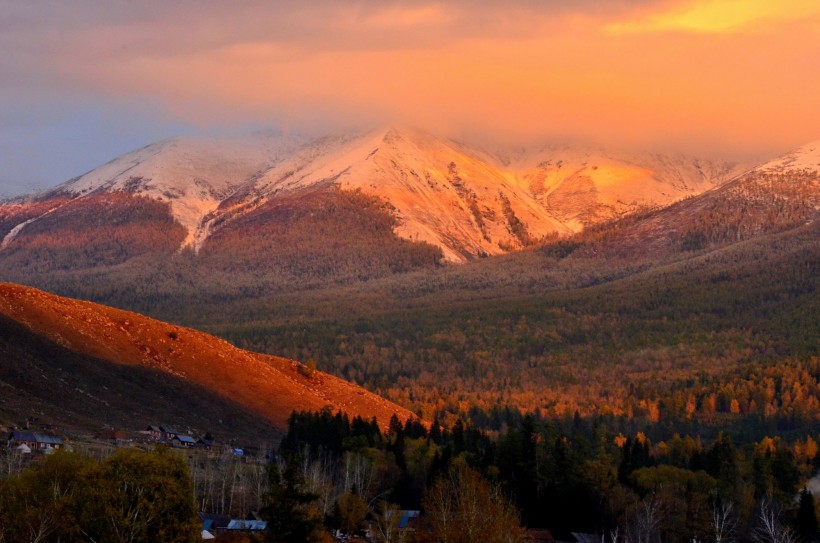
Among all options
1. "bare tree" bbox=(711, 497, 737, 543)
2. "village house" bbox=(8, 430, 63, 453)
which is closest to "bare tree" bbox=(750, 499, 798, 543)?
"bare tree" bbox=(711, 497, 737, 543)

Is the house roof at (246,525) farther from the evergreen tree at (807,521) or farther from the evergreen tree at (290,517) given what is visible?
the evergreen tree at (807,521)

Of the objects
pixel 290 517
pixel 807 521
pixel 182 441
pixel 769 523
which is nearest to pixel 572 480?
pixel 807 521

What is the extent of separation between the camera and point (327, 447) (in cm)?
13788

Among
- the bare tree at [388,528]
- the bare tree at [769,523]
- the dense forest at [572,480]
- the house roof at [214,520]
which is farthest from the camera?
the dense forest at [572,480]

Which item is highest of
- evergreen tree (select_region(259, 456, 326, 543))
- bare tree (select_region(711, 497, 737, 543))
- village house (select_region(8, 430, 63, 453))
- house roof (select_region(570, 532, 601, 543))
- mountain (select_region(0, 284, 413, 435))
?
mountain (select_region(0, 284, 413, 435))

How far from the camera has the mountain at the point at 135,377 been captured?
479ft

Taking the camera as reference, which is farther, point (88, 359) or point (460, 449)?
point (88, 359)

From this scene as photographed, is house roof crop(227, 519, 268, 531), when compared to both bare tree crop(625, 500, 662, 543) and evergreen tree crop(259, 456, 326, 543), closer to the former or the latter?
evergreen tree crop(259, 456, 326, 543)

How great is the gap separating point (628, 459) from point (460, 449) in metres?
17.6

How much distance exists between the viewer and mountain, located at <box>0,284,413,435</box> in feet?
479

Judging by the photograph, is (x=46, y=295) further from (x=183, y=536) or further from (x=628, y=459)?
(x=183, y=536)

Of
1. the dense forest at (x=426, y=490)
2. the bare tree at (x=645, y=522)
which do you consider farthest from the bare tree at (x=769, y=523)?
the bare tree at (x=645, y=522)

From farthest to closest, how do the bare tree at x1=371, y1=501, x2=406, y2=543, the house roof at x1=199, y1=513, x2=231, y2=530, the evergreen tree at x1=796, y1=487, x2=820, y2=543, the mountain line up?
the mountain
the evergreen tree at x1=796, y1=487, x2=820, y2=543
the house roof at x1=199, y1=513, x2=231, y2=530
the bare tree at x1=371, y1=501, x2=406, y2=543

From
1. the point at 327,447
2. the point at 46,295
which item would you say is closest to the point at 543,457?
the point at 327,447
